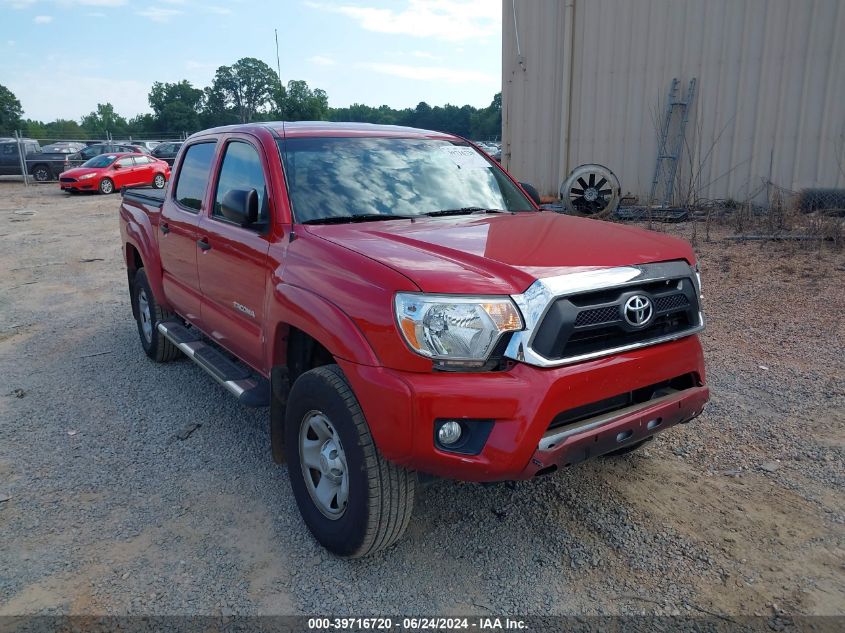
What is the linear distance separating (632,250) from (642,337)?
1.40 ft

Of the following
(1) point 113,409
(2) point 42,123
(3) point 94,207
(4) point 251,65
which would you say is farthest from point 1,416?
(2) point 42,123

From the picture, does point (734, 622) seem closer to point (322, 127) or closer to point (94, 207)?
point (322, 127)

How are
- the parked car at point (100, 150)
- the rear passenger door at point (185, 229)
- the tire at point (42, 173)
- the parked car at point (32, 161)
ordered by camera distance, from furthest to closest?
the parked car at point (100, 150) < the tire at point (42, 173) < the parked car at point (32, 161) < the rear passenger door at point (185, 229)

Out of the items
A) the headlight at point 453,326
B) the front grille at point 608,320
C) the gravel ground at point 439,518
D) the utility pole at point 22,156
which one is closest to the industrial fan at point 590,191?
the gravel ground at point 439,518

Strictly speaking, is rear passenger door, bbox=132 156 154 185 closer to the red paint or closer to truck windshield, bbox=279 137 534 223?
the red paint

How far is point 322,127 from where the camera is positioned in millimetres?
4113

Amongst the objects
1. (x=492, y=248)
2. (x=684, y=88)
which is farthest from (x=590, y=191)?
(x=492, y=248)

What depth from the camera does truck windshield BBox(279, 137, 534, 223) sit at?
11.8 feet

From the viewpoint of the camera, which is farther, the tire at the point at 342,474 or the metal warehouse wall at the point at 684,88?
the metal warehouse wall at the point at 684,88

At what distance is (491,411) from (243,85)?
87571 mm

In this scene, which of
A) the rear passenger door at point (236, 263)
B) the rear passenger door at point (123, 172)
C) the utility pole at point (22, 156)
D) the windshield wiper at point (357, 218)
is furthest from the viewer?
the utility pole at point (22, 156)

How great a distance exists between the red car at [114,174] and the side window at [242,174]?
19854 mm

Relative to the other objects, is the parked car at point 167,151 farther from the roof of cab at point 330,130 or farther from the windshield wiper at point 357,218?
the windshield wiper at point 357,218

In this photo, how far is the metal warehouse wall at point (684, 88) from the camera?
10.1m
